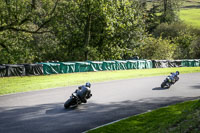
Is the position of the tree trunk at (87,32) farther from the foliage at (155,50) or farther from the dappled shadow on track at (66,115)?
the dappled shadow on track at (66,115)

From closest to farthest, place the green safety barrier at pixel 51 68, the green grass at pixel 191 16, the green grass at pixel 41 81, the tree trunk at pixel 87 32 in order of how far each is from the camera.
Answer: the green grass at pixel 41 81
the green safety barrier at pixel 51 68
the tree trunk at pixel 87 32
the green grass at pixel 191 16

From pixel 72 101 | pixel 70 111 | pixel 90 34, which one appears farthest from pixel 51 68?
pixel 70 111

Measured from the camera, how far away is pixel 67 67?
92.2ft

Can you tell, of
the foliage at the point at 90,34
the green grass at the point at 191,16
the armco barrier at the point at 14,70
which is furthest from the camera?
the green grass at the point at 191,16

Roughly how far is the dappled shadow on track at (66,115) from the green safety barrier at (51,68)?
15.7m

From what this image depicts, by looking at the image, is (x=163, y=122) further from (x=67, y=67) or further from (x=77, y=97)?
(x=67, y=67)

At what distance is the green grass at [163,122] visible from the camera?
4.76 m

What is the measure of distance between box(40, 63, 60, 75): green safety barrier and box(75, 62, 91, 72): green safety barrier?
243 centimetres

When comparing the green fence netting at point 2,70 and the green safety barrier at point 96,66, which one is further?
the green safety barrier at point 96,66

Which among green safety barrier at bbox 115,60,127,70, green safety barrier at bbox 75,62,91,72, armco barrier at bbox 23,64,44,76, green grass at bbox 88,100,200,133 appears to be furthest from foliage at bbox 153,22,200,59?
green grass at bbox 88,100,200,133

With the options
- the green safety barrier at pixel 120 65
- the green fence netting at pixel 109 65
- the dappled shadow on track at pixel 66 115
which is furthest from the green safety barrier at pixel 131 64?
the dappled shadow on track at pixel 66 115

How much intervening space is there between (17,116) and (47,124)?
1.59 meters

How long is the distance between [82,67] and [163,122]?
22898mm

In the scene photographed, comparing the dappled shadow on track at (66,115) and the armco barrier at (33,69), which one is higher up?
the armco barrier at (33,69)
